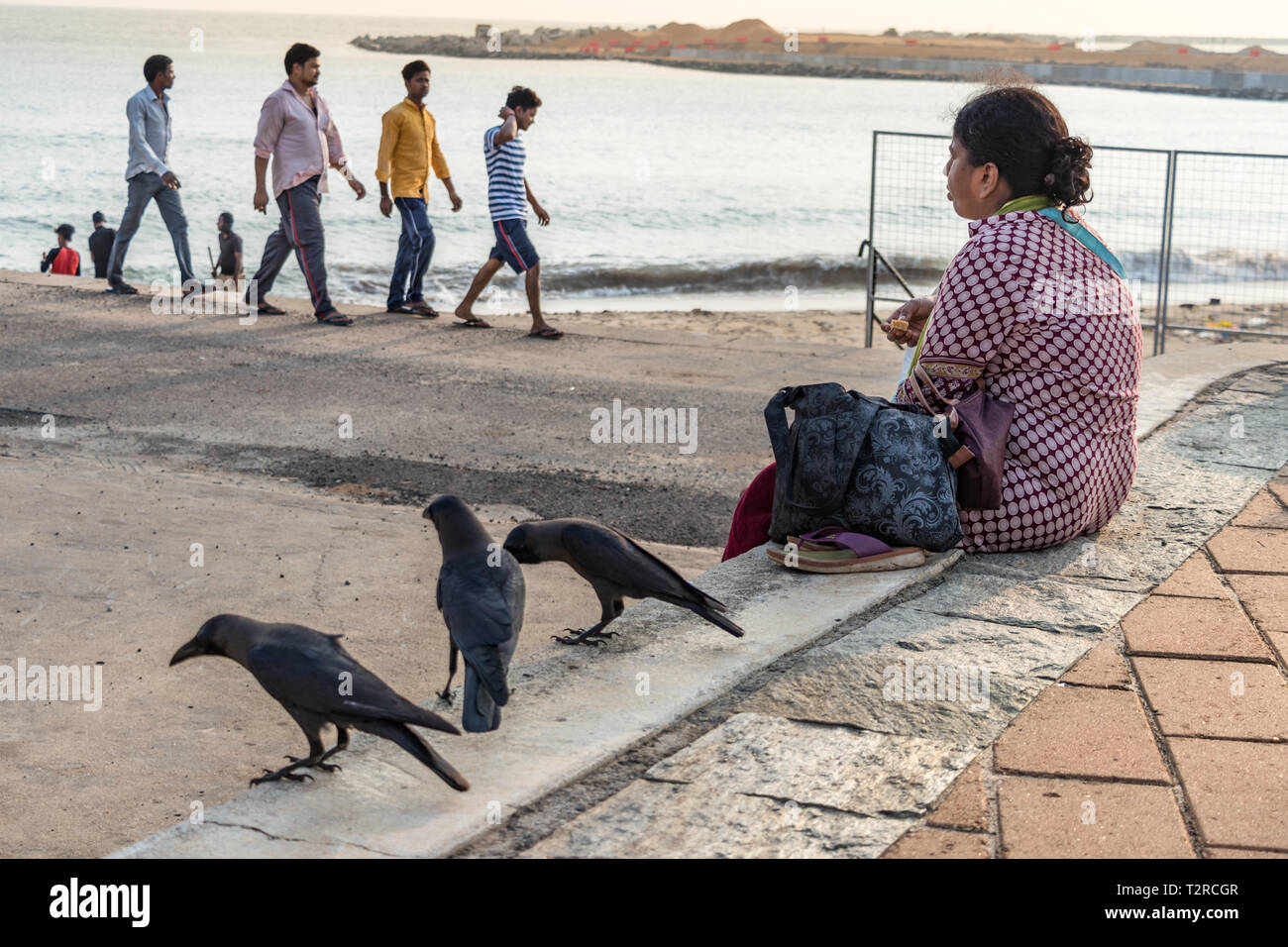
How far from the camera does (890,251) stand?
902 inches

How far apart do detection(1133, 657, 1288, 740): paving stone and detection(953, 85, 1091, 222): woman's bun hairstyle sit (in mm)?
1340

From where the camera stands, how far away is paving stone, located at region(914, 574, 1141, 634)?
3293 mm

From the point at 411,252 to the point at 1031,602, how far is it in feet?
25.2

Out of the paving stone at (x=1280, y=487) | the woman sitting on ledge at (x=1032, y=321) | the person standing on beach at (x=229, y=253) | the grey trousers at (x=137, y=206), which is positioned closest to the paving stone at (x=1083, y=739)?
the woman sitting on ledge at (x=1032, y=321)

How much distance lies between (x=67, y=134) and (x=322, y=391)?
39.6m

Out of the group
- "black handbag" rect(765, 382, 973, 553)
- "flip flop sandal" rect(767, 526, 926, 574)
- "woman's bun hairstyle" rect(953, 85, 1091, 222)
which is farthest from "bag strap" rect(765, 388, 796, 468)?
"woman's bun hairstyle" rect(953, 85, 1091, 222)

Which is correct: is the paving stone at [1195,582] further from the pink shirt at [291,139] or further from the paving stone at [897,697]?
the pink shirt at [291,139]

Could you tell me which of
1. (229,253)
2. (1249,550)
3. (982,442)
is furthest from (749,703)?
(229,253)

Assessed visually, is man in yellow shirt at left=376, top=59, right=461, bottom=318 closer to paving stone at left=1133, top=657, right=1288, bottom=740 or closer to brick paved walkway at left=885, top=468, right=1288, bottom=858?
brick paved walkway at left=885, top=468, right=1288, bottom=858

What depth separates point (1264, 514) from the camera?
4.32 m

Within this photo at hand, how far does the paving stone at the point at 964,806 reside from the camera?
91.0 inches

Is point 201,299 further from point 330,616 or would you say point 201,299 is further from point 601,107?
point 601,107
